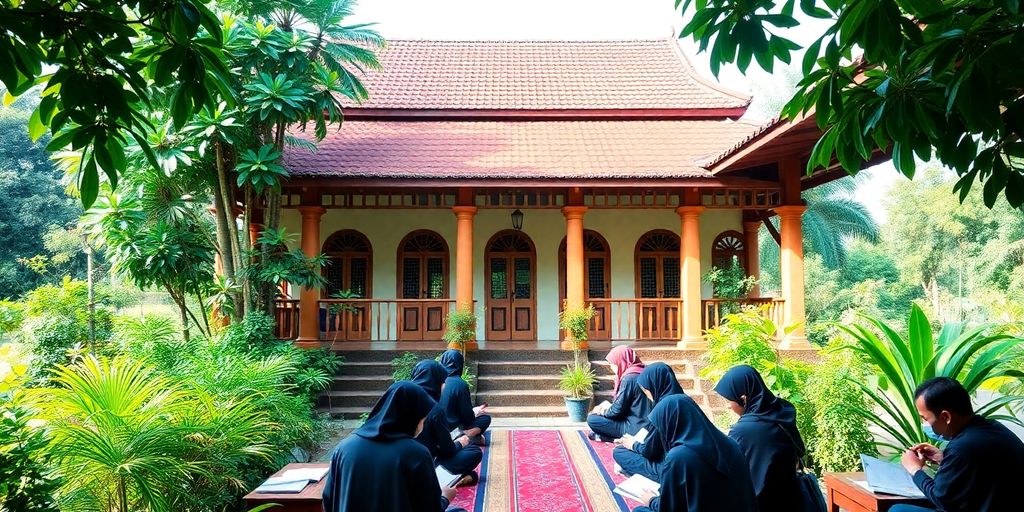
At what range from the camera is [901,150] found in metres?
2.21

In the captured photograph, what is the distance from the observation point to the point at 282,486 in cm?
384

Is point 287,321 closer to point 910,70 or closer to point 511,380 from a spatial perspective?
point 511,380

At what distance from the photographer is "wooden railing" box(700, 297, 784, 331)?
10.5 metres

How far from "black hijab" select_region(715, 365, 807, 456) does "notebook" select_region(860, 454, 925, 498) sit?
21.5 inches

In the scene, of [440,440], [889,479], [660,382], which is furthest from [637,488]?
[440,440]

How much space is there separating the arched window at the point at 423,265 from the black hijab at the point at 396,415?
9.60 meters

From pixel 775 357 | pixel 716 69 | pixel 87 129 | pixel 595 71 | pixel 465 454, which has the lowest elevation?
pixel 465 454

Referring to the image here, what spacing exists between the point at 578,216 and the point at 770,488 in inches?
289

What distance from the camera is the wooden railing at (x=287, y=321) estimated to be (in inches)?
410

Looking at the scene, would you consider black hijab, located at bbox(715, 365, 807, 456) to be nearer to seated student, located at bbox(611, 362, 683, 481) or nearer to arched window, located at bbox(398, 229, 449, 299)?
seated student, located at bbox(611, 362, 683, 481)

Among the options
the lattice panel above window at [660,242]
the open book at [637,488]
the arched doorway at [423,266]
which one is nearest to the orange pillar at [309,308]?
the arched doorway at [423,266]

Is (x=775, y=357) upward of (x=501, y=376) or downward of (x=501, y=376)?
upward

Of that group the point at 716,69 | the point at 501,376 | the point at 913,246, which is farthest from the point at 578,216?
the point at 913,246

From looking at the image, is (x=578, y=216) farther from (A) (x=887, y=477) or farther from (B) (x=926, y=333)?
(A) (x=887, y=477)
